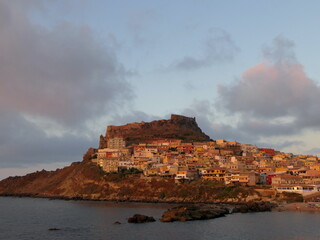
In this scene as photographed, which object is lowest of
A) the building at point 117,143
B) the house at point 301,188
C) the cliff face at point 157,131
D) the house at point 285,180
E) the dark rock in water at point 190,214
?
the dark rock in water at point 190,214

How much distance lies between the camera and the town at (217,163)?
347ft

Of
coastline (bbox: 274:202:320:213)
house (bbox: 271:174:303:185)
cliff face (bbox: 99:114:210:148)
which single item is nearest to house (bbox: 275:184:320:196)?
house (bbox: 271:174:303:185)

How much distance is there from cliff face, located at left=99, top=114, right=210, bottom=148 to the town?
11328 mm

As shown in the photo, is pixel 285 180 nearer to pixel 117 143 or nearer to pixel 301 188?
pixel 301 188

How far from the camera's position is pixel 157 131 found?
189125 millimetres

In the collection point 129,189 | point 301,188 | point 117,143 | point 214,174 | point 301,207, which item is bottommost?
point 301,207

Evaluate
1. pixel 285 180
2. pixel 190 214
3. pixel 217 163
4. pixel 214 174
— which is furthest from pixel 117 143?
pixel 190 214

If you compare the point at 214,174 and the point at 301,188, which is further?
the point at 214,174

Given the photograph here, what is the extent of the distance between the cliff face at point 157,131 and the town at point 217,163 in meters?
11.3

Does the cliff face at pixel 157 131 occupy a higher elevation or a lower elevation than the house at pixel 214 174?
Result: higher

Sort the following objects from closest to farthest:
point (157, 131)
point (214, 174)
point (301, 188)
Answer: point (301, 188), point (214, 174), point (157, 131)

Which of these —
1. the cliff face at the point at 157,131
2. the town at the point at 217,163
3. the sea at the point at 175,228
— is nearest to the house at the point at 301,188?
the town at the point at 217,163

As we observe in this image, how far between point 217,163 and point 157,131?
62.8 meters

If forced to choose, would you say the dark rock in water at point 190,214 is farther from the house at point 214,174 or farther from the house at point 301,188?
the house at point 214,174
